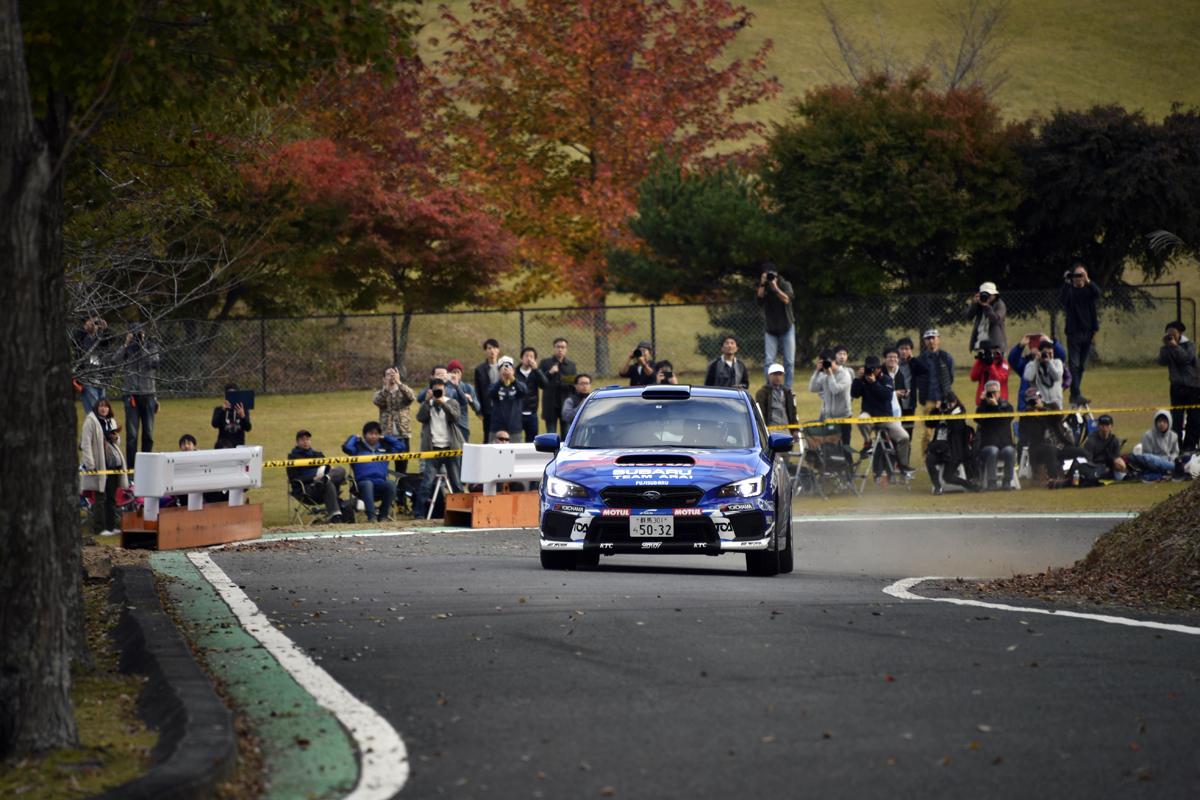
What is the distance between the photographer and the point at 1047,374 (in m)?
26.6

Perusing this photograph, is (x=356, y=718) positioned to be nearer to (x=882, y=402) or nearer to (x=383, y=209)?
(x=882, y=402)

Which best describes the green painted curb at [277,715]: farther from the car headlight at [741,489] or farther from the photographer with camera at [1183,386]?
the photographer with camera at [1183,386]

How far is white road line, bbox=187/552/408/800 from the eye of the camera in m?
7.00

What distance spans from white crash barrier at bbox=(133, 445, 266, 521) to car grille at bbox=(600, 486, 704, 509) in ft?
20.1

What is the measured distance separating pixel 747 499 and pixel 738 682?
635cm

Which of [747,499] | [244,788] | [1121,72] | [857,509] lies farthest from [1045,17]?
[244,788]

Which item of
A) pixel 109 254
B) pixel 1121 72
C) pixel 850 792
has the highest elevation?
pixel 1121 72

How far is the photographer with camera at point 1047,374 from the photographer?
1045 inches

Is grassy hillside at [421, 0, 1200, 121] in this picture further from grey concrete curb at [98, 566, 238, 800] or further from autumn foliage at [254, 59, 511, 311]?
grey concrete curb at [98, 566, 238, 800]

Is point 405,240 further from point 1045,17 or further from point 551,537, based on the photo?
point 1045,17

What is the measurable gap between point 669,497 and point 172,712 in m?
7.76

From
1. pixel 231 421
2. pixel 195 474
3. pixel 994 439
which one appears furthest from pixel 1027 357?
pixel 195 474

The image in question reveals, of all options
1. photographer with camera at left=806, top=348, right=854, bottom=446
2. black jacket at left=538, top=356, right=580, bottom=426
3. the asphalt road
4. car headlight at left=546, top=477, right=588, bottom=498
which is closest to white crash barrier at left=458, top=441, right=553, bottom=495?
black jacket at left=538, top=356, right=580, bottom=426

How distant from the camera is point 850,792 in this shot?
6730 mm
